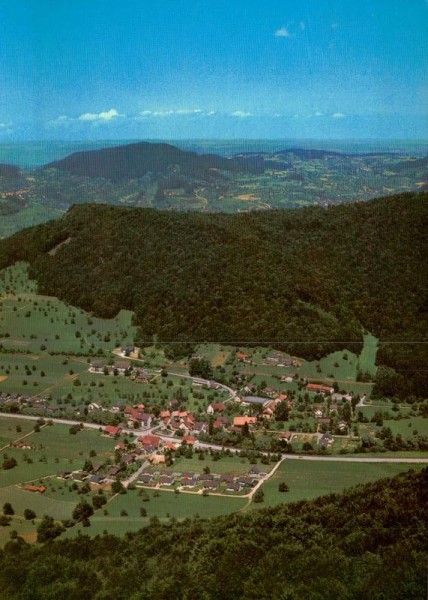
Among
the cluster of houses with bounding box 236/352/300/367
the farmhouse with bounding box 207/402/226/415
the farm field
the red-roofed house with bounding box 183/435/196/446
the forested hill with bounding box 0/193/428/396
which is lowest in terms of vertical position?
the farm field

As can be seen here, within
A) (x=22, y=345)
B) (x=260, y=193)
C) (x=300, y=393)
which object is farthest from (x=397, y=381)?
A: (x=260, y=193)

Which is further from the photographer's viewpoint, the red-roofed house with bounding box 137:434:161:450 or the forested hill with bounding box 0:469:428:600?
the red-roofed house with bounding box 137:434:161:450

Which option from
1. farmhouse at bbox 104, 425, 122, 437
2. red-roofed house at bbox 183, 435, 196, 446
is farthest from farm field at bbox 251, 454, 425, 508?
farmhouse at bbox 104, 425, 122, 437

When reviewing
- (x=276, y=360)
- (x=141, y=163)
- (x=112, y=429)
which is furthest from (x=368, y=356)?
(x=141, y=163)

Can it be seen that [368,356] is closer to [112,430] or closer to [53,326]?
[112,430]

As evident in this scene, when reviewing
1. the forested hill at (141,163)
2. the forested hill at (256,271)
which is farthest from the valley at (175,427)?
the forested hill at (141,163)

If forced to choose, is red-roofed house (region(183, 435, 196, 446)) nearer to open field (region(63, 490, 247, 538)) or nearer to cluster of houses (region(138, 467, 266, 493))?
cluster of houses (region(138, 467, 266, 493))

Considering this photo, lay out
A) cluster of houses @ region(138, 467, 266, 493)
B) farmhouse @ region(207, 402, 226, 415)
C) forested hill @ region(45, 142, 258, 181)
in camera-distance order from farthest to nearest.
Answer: forested hill @ region(45, 142, 258, 181), farmhouse @ region(207, 402, 226, 415), cluster of houses @ region(138, 467, 266, 493)
